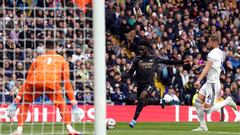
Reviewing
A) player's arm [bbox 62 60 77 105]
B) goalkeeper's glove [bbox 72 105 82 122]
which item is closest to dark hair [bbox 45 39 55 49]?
player's arm [bbox 62 60 77 105]

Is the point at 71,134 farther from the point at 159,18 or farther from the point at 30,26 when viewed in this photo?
the point at 159,18

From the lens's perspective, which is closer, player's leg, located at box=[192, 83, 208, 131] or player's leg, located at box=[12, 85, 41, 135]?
player's leg, located at box=[12, 85, 41, 135]

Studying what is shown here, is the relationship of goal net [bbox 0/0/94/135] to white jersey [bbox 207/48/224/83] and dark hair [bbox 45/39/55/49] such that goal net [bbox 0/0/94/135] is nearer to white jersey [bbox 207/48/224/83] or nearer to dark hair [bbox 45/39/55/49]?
dark hair [bbox 45/39/55/49]

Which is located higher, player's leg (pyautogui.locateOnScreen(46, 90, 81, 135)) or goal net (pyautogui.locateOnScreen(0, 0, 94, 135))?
goal net (pyautogui.locateOnScreen(0, 0, 94, 135))

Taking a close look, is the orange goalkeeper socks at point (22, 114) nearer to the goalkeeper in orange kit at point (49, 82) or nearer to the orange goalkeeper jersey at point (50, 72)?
the goalkeeper in orange kit at point (49, 82)

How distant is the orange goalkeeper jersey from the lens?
17188 millimetres

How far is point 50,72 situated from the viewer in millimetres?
17438

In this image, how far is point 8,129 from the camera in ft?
70.3

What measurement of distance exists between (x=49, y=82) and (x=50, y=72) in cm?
23

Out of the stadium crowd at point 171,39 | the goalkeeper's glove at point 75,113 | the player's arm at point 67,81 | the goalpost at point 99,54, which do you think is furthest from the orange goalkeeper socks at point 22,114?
the stadium crowd at point 171,39

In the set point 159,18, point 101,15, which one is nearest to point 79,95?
point 159,18

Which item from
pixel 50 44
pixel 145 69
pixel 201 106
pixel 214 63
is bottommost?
pixel 201 106

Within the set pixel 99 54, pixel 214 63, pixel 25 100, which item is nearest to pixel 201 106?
pixel 214 63

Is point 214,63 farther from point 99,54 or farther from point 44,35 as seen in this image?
point 99,54
